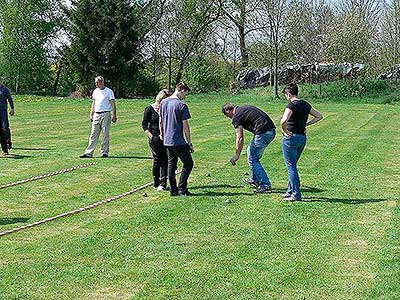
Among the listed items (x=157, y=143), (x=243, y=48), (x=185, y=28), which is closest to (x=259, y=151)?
(x=157, y=143)

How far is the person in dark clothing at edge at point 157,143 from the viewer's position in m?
11.0

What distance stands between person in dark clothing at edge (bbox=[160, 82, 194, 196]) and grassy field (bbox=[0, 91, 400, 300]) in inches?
13.8

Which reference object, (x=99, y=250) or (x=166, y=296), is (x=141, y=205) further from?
(x=166, y=296)

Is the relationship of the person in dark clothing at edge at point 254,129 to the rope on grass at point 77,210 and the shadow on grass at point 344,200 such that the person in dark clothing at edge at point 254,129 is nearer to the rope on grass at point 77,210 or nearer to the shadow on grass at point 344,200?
the shadow on grass at point 344,200

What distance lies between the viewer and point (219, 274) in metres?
6.42

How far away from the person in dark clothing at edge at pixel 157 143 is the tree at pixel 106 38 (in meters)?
32.8

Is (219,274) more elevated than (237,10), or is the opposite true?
(237,10)

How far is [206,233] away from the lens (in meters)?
8.02

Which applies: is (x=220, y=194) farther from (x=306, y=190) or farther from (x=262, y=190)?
(x=306, y=190)

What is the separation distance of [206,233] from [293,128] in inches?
99.0

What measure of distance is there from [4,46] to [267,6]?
2286cm

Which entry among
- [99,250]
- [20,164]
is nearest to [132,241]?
[99,250]

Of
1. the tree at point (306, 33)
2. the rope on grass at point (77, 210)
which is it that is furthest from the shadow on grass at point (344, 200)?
the tree at point (306, 33)

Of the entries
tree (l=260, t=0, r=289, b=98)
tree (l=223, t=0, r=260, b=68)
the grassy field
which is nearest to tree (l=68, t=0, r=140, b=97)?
tree (l=223, t=0, r=260, b=68)
